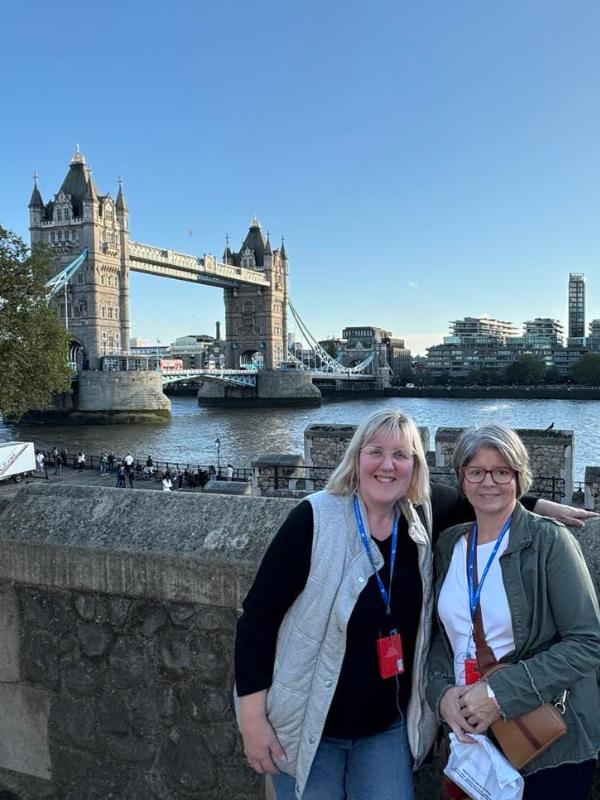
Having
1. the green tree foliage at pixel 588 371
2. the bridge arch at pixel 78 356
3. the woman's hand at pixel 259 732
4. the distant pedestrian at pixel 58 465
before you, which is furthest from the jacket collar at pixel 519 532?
the green tree foliage at pixel 588 371

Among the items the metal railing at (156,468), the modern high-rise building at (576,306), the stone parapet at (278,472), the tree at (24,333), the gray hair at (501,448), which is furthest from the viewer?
the modern high-rise building at (576,306)

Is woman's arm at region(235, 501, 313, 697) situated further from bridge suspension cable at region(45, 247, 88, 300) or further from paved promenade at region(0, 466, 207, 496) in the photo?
bridge suspension cable at region(45, 247, 88, 300)

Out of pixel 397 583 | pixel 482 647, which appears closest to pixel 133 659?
pixel 397 583

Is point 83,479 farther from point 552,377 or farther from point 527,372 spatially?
point 552,377

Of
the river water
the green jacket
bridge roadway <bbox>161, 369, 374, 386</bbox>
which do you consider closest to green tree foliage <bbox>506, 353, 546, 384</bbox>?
bridge roadway <bbox>161, 369, 374, 386</bbox>

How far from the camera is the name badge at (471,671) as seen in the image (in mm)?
1559

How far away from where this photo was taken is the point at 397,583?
5.22 ft

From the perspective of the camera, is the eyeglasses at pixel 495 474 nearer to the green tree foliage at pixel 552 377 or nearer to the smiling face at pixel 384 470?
the smiling face at pixel 384 470

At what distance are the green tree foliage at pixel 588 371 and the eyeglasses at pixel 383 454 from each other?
355 ft

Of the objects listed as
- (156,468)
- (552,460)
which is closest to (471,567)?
(552,460)

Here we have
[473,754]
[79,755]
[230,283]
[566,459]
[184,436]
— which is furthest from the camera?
[230,283]

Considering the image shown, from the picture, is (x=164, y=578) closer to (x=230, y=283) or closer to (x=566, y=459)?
(x=566, y=459)

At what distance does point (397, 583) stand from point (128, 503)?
3.27 feet

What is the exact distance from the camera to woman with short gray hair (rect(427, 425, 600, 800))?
4.81 ft
